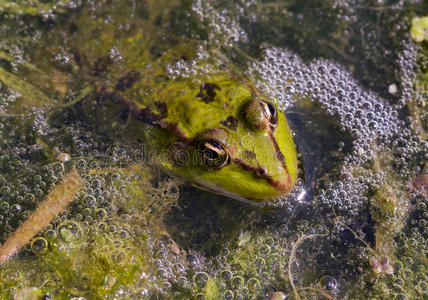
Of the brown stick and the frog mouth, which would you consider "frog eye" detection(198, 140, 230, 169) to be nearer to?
the frog mouth

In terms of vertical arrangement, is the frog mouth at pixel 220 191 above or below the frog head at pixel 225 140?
below

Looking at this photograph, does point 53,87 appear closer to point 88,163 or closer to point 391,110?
point 88,163

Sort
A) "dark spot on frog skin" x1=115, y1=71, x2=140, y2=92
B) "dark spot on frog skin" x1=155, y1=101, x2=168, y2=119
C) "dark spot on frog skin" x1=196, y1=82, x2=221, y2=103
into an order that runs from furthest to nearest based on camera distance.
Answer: "dark spot on frog skin" x1=115, y1=71, x2=140, y2=92
"dark spot on frog skin" x1=155, y1=101, x2=168, y2=119
"dark spot on frog skin" x1=196, y1=82, x2=221, y2=103

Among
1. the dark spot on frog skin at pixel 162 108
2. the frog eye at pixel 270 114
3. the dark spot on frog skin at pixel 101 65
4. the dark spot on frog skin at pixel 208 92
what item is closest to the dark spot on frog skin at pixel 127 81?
the dark spot on frog skin at pixel 101 65

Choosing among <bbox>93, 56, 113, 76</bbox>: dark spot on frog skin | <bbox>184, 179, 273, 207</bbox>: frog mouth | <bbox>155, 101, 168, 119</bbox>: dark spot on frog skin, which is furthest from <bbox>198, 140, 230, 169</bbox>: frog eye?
<bbox>93, 56, 113, 76</bbox>: dark spot on frog skin

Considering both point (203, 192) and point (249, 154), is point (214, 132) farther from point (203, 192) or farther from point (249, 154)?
point (203, 192)

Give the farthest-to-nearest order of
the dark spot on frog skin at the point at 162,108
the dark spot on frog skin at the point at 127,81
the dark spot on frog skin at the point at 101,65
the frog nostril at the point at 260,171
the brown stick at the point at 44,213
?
the dark spot on frog skin at the point at 101,65
the dark spot on frog skin at the point at 127,81
the dark spot on frog skin at the point at 162,108
the brown stick at the point at 44,213
the frog nostril at the point at 260,171

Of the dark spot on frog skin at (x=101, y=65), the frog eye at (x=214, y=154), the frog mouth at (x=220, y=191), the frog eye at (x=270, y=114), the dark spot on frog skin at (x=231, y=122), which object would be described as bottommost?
the frog mouth at (x=220, y=191)

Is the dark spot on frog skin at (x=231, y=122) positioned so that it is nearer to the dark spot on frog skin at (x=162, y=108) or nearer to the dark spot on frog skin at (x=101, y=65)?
the dark spot on frog skin at (x=162, y=108)

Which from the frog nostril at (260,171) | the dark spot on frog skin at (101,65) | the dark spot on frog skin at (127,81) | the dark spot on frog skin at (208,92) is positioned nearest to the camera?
the frog nostril at (260,171)
